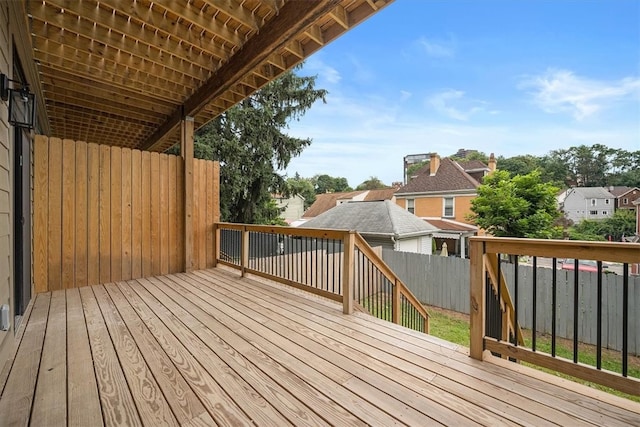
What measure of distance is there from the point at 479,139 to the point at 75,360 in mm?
45756

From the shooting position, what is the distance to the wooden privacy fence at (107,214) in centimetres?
357

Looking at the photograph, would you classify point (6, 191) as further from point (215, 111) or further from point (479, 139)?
point (479, 139)

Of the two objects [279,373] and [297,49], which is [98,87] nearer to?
[297,49]

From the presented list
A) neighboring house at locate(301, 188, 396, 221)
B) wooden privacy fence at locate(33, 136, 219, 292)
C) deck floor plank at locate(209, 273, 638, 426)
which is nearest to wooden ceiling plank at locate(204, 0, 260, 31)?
wooden privacy fence at locate(33, 136, 219, 292)

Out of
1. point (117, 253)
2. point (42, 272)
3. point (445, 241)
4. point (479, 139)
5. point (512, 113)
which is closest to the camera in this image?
point (42, 272)

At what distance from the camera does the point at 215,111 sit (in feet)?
15.5

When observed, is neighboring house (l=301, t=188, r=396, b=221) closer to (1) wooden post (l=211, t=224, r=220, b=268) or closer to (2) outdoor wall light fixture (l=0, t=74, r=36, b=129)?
(1) wooden post (l=211, t=224, r=220, b=268)

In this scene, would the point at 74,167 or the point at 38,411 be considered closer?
the point at 38,411

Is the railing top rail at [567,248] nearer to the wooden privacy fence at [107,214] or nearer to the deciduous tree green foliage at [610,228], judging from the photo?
the wooden privacy fence at [107,214]

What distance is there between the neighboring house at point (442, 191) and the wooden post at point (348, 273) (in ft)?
48.1

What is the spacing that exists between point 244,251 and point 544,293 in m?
6.41

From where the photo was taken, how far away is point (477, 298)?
1934 mm

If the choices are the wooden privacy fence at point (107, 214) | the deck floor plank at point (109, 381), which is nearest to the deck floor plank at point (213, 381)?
the deck floor plank at point (109, 381)

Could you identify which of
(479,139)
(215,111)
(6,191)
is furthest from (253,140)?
(479,139)
